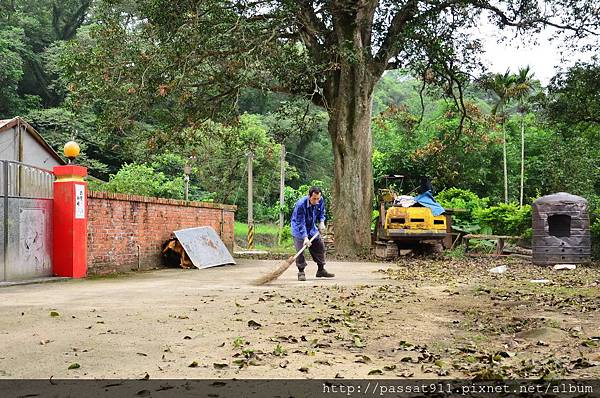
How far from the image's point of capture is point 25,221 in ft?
36.1

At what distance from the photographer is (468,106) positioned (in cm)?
2347

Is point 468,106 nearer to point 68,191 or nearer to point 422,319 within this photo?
point 68,191

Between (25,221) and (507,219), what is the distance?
58.8 ft

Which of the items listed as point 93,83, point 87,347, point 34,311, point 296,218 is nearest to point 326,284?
point 296,218

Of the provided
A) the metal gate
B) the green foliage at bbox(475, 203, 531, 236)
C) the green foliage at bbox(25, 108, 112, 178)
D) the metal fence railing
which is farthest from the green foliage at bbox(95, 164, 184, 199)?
the metal gate

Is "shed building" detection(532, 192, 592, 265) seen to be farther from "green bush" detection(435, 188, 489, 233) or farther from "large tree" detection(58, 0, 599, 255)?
"green bush" detection(435, 188, 489, 233)

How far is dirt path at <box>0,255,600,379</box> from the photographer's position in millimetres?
4418

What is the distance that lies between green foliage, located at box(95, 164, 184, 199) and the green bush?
1342cm

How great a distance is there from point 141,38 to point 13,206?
7886 millimetres

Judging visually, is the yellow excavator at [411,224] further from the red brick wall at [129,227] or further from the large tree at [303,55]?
the red brick wall at [129,227]

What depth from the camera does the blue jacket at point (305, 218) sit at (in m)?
11.4

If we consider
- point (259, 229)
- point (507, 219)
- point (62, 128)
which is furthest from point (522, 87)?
point (62, 128)

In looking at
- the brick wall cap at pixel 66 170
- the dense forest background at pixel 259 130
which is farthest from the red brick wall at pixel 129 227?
the dense forest background at pixel 259 130

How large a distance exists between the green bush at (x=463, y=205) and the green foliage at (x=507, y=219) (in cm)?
88
